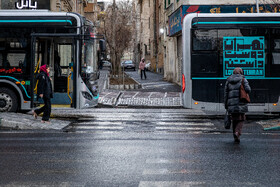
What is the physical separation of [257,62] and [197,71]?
6.13 ft

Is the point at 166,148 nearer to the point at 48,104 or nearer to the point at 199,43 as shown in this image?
the point at 48,104

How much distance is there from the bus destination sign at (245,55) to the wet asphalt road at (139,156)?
6.75 feet

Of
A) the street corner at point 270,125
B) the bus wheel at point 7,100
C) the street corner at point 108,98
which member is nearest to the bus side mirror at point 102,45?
the bus wheel at point 7,100

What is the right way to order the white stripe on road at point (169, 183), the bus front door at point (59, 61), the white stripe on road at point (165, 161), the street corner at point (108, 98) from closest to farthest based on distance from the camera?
the white stripe on road at point (169, 183)
the white stripe on road at point (165, 161)
the bus front door at point (59, 61)
the street corner at point (108, 98)

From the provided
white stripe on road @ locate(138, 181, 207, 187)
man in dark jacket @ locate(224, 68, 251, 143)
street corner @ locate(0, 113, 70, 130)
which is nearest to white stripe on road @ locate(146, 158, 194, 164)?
white stripe on road @ locate(138, 181, 207, 187)

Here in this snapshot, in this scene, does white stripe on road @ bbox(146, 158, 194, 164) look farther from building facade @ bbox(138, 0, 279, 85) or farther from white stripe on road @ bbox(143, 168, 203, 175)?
building facade @ bbox(138, 0, 279, 85)

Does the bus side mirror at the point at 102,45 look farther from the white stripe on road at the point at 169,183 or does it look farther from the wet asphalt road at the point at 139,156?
the white stripe on road at the point at 169,183

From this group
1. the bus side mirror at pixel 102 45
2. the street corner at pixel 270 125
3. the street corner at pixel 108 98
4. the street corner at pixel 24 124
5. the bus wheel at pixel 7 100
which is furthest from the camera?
the street corner at pixel 108 98

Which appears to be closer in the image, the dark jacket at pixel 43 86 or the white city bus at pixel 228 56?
the dark jacket at pixel 43 86

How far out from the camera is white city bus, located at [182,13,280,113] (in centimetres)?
1577

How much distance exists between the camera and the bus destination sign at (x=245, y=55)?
15758mm

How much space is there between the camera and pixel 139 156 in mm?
9242

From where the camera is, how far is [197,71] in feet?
52.1

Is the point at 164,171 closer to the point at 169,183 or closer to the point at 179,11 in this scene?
the point at 169,183
